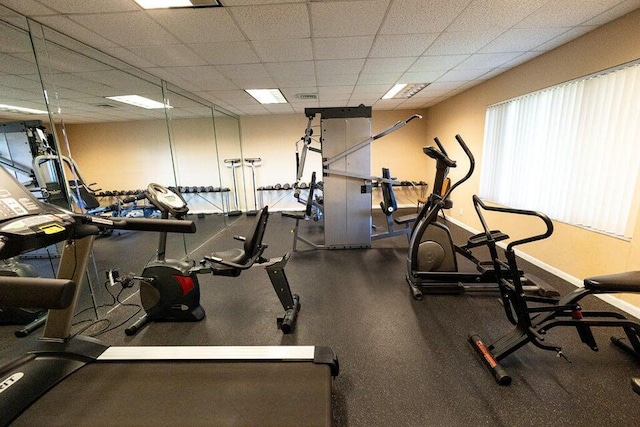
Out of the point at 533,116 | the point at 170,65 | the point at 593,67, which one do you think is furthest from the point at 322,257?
the point at 593,67

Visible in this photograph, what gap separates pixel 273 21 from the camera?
7.27 ft

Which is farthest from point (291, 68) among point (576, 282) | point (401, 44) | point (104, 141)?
point (104, 141)

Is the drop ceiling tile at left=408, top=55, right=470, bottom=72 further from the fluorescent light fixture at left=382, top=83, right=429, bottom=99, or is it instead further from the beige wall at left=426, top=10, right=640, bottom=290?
the beige wall at left=426, top=10, right=640, bottom=290

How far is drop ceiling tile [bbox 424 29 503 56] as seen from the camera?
2557 millimetres

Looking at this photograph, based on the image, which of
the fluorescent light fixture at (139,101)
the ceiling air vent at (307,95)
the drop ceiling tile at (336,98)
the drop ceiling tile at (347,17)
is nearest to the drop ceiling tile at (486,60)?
the drop ceiling tile at (347,17)

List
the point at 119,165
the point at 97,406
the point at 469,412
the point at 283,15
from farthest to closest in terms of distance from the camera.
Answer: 1. the point at 119,165
2. the point at 283,15
3. the point at 469,412
4. the point at 97,406

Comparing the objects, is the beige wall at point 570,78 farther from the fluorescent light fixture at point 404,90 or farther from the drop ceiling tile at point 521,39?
the fluorescent light fixture at point 404,90

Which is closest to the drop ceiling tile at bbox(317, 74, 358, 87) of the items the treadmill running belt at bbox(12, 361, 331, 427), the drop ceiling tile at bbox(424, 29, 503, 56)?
the drop ceiling tile at bbox(424, 29, 503, 56)

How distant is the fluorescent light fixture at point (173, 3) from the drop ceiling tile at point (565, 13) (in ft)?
8.56

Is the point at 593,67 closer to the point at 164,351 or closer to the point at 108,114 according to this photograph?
the point at 164,351

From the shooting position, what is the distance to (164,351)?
1727 mm

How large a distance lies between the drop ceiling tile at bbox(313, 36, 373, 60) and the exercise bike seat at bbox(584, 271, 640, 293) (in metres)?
2.60

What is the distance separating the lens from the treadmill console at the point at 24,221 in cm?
92

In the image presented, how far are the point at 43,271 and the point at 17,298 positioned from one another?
4.11 m
